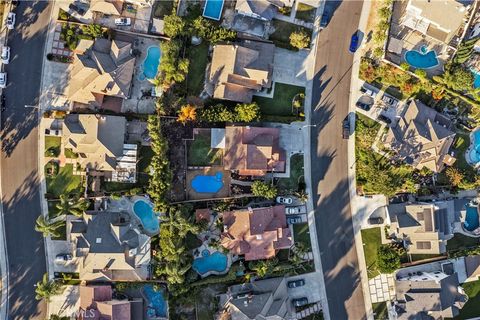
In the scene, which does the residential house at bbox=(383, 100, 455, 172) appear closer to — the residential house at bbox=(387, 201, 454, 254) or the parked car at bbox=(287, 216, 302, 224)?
the residential house at bbox=(387, 201, 454, 254)

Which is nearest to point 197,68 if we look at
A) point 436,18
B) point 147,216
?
point 147,216

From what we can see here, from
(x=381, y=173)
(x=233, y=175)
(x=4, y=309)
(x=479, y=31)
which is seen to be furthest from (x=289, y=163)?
(x=4, y=309)

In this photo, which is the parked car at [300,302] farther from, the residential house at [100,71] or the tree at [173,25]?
the tree at [173,25]

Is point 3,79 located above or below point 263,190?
above

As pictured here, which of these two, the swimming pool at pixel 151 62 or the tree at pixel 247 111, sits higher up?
the swimming pool at pixel 151 62

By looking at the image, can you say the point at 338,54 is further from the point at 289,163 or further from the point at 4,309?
the point at 4,309

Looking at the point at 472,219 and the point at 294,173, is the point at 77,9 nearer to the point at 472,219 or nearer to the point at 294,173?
the point at 294,173

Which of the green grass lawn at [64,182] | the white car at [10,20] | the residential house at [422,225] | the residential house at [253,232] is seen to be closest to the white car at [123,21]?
the white car at [10,20]
